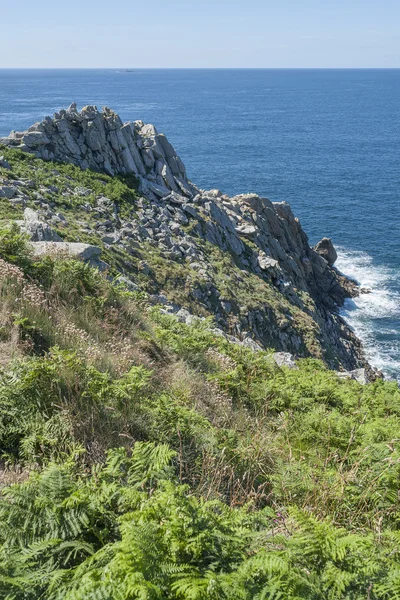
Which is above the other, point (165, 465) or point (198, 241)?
point (165, 465)

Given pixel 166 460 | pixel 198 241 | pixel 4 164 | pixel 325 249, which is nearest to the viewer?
pixel 166 460

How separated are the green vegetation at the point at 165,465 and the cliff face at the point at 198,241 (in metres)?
11.6

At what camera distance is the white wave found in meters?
33.4

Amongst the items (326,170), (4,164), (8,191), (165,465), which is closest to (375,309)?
(8,191)

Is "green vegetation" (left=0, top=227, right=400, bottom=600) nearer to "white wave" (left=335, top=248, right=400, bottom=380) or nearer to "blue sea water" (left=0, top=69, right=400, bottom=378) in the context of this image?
"white wave" (left=335, top=248, right=400, bottom=380)

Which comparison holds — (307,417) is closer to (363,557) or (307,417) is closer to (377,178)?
(363,557)

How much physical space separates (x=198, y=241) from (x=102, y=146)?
10.0 metres

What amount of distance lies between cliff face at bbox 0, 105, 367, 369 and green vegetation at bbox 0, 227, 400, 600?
38.2ft

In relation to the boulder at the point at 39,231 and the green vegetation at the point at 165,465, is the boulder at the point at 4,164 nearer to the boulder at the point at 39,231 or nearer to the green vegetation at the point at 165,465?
the boulder at the point at 39,231

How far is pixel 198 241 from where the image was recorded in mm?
30688

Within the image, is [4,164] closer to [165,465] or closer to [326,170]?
[165,465]

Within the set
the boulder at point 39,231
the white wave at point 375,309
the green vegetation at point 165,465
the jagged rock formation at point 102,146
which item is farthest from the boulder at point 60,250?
the white wave at point 375,309

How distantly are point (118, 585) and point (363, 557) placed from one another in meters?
2.21

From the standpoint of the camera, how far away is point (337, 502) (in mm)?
5844
